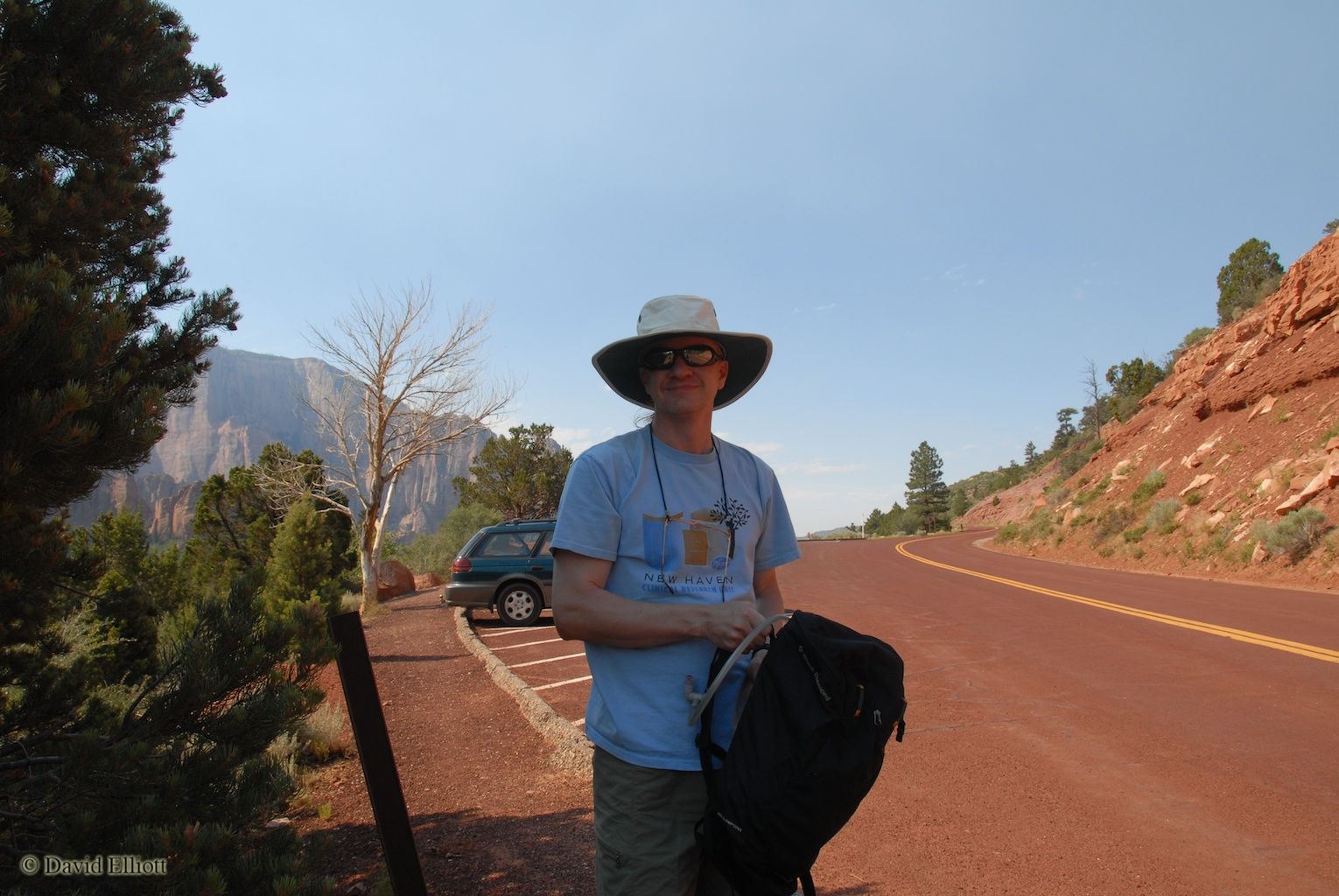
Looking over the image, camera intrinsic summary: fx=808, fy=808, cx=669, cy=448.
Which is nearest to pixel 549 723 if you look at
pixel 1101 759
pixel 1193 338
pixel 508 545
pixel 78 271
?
pixel 1101 759

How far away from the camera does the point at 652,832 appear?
1859 millimetres

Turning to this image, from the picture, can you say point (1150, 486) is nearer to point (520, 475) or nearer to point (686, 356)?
point (520, 475)

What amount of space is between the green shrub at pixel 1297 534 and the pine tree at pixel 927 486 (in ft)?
235

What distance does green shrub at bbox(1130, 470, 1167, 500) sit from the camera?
23.5 m

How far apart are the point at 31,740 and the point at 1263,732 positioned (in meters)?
6.82

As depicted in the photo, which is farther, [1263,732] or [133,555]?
[133,555]

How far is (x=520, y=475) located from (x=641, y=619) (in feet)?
98.7

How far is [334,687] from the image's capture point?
8070 millimetres

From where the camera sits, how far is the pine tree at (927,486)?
3420 inches

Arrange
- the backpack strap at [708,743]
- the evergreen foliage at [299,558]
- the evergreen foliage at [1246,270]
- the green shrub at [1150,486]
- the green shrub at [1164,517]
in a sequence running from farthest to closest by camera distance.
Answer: the evergreen foliage at [1246,270] → the green shrub at [1150,486] → the green shrub at [1164,517] → the evergreen foliage at [299,558] → the backpack strap at [708,743]

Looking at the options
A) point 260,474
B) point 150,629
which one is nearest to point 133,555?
point 260,474

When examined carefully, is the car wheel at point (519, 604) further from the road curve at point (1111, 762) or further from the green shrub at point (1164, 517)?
the green shrub at point (1164, 517)

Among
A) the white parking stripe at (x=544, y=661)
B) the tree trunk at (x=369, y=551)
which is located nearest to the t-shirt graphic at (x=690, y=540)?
the white parking stripe at (x=544, y=661)

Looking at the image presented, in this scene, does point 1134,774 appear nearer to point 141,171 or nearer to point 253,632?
point 253,632
